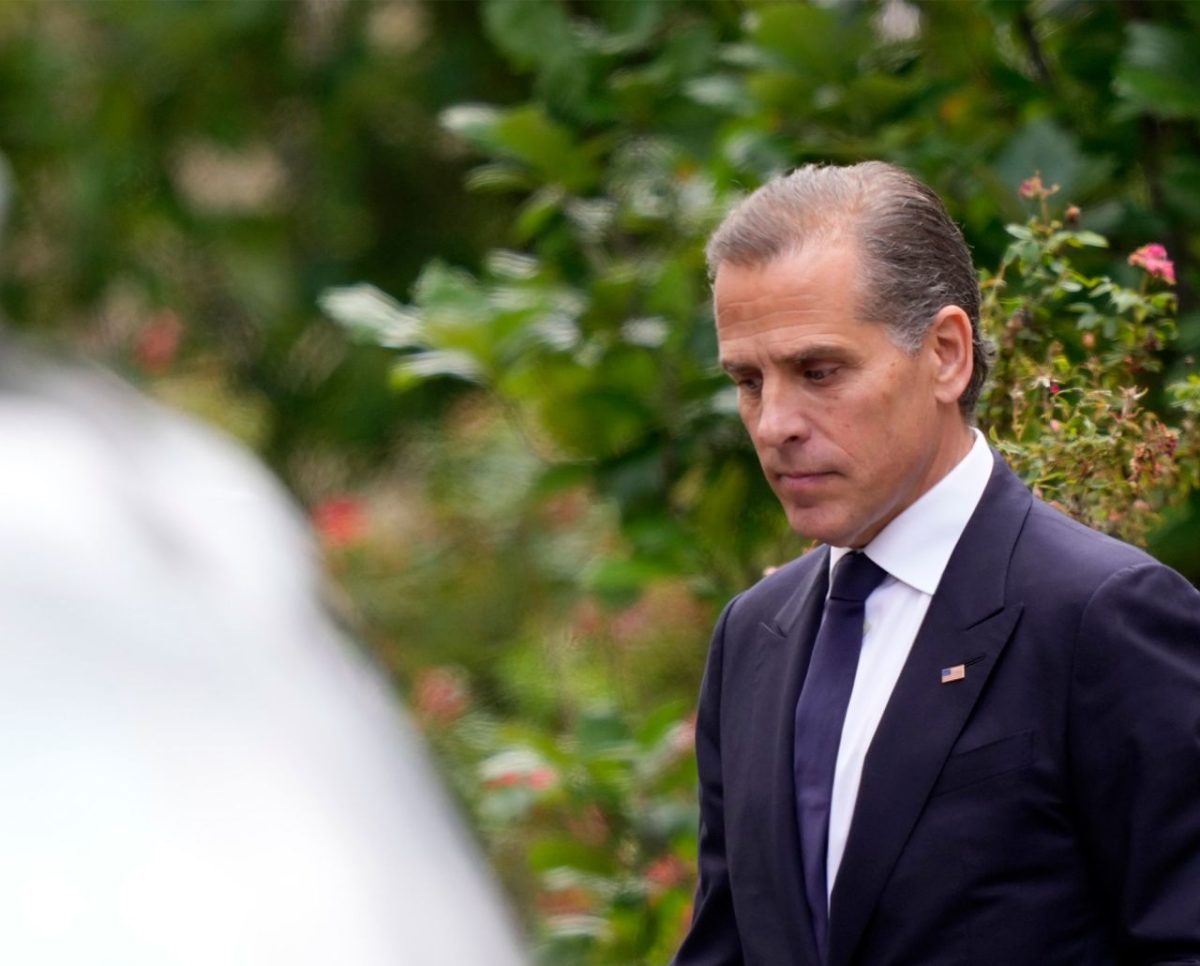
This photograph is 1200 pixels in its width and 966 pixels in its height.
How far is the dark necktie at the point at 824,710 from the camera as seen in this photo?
6.84 ft

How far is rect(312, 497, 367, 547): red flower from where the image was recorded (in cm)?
688

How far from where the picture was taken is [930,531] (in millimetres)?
2111

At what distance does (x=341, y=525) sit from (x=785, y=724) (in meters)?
4.83

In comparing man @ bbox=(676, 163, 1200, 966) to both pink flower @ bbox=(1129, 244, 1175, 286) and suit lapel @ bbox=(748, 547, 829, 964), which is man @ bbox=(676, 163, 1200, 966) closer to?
suit lapel @ bbox=(748, 547, 829, 964)

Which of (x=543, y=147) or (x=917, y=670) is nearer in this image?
(x=917, y=670)

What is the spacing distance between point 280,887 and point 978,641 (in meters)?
0.72

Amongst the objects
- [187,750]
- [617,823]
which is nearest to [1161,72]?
[617,823]

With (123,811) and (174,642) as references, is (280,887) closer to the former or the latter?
(123,811)

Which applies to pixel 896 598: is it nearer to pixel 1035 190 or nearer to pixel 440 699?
pixel 1035 190

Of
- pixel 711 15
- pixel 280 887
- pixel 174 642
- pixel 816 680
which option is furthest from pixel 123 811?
pixel 711 15

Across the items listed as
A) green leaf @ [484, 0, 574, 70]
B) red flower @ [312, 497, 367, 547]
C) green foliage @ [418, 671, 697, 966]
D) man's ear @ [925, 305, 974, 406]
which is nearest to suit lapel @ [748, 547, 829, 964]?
man's ear @ [925, 305, 974, 406]

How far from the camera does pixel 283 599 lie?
7.29 feet

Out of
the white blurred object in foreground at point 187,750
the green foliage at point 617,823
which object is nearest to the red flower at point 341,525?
the green foliage at point 617,823

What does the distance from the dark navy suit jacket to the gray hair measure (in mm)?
205
